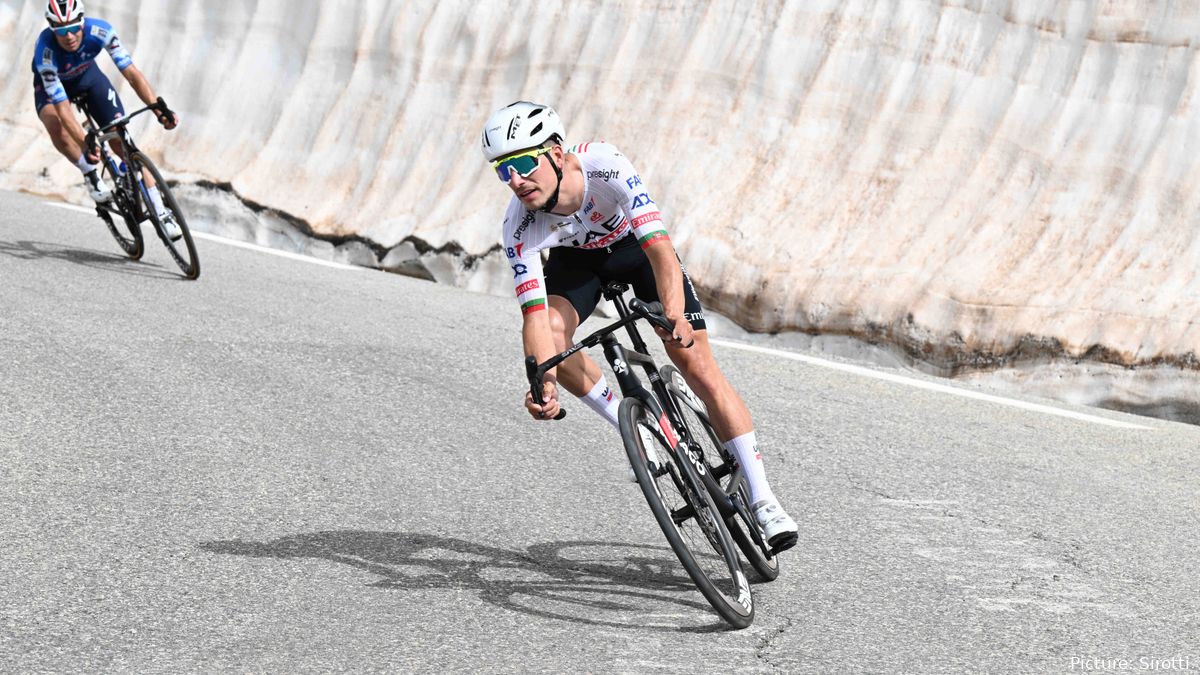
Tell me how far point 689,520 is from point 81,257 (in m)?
7.80

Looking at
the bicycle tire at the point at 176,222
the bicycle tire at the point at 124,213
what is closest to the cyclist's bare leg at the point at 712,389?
the bicycle tire at the point at 176,222

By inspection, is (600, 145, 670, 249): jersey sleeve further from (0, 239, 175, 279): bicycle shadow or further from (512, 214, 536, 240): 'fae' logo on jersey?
(0, 239, 175, 279): bicycle shadow

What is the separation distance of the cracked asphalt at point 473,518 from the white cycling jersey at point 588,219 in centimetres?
116

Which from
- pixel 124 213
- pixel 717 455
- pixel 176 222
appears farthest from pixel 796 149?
pixel 717 455

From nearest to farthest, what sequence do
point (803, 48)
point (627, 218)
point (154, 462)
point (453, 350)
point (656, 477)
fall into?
1. point (656, 477)
2. point (627, 218)
3. point (154, 462)
4. point (453, 350)
5. point (803, 48)

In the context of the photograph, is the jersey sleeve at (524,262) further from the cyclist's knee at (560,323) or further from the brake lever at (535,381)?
the brake lever at (535,381)

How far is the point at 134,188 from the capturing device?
10695 mm

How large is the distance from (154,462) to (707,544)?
2787mm

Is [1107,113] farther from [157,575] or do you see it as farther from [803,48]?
[157,575]

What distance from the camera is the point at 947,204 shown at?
456 inches

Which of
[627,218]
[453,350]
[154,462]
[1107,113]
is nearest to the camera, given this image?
[627,218]

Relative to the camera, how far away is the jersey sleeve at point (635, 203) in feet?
15.9

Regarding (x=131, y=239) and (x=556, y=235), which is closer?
(x=556, y=235)

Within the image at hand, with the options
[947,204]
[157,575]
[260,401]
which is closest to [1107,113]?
[947,204]
